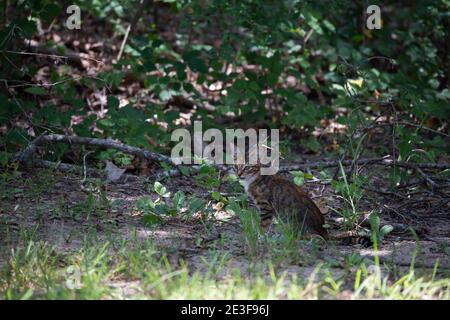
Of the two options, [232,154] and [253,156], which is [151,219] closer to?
[253,156]

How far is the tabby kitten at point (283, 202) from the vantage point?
575 cm

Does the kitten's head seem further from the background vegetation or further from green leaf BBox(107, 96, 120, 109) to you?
green leaf BBox(107, 96, 120, 109)

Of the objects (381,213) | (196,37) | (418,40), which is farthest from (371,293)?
(196,37)

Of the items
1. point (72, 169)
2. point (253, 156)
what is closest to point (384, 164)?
point (253, 156)

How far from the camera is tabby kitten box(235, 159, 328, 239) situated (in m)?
5.75

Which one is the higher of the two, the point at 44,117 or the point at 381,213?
the point at 44,117

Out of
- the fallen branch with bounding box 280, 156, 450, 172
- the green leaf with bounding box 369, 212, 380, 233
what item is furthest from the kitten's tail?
the fallen branch with bounding box 280, 156, 450, 172

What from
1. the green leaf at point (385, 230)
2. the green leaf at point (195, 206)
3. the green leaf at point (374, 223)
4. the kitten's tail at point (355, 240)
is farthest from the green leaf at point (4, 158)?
the green leaf at point (385, 230)

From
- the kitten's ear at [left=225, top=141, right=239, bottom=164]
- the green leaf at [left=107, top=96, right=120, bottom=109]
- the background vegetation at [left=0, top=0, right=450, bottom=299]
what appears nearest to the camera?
the background vegetation at [left=0, top=0, right=450, bottom=299]

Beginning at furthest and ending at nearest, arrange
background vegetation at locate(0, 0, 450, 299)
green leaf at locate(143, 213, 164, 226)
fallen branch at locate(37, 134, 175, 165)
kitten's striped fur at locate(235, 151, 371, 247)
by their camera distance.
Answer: fallen branch at locate(37, 134, 175, 165) → background vegetation at locate(0, 0, 450, 299) → green leaf at locate(143, 213, 164, 226) → kitten's striped fur at locate(235, 151, 371, 247)

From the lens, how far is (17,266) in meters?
4.64

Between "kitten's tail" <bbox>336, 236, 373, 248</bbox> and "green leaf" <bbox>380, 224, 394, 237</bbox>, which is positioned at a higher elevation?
"green leaf" <bbox>380, 224, 394, 237</bbox>

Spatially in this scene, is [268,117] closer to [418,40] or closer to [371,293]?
[418,40]
